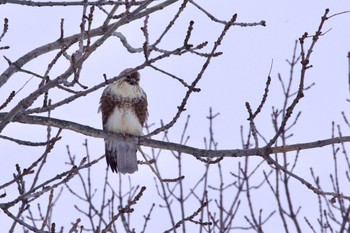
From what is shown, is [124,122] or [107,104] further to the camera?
[107,104]

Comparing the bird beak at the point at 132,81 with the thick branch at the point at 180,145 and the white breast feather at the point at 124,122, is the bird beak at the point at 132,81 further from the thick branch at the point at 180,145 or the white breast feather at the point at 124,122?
the thick branch at the point at 180,145

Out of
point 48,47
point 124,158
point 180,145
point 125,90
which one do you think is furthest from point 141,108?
point 180,145

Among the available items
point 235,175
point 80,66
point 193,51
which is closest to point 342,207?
point 235,175

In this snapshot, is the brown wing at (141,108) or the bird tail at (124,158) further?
the brown wing at (141,108)

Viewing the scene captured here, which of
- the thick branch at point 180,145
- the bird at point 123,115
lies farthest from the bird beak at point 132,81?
the thick branch at point 180,145

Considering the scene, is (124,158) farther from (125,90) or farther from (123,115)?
(125,90)

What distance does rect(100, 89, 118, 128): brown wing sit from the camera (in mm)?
6852

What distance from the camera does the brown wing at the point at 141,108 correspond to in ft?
22.6

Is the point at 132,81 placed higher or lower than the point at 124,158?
higher

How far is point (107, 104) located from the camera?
6.91 metres

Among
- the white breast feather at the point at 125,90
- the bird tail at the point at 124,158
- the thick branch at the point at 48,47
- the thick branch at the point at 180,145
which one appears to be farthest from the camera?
the white breast feather at the point at 125,90

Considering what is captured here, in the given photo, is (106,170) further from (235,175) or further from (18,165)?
(18,165)

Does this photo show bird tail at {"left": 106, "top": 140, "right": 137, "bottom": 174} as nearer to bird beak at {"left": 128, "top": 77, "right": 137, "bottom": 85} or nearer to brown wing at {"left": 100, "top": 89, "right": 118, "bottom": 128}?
brown wing at {"left": 100, "top": 89, "right": 118, "bottom": 128}

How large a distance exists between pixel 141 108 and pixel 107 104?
360mm
